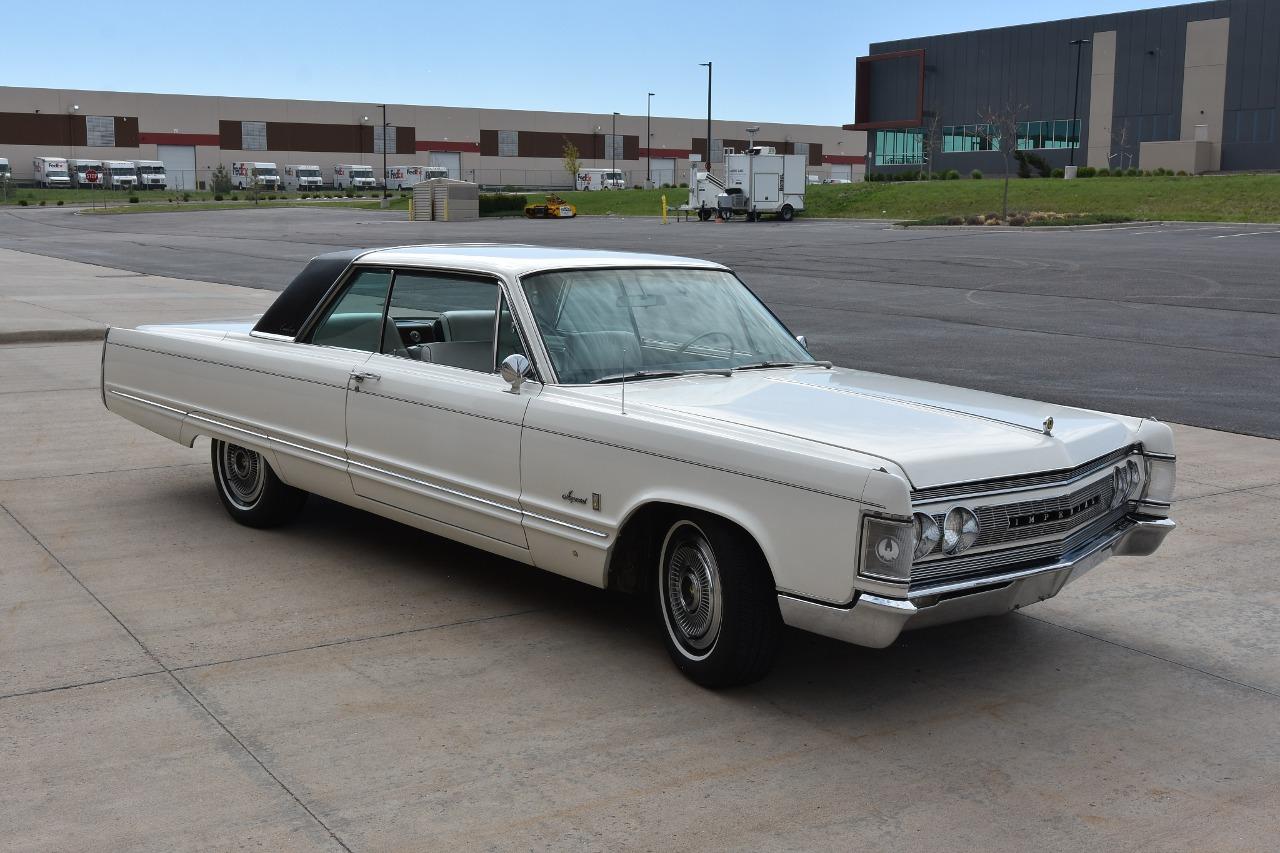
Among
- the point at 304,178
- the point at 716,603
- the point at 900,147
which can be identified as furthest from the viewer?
the point at 304,178

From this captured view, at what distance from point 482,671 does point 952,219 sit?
142ft

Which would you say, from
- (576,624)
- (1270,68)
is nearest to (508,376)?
(576,624)

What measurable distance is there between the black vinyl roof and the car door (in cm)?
51

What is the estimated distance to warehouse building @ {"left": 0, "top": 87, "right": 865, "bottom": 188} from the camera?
341ft

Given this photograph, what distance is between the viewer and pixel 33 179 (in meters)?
103

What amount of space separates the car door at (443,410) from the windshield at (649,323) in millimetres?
190

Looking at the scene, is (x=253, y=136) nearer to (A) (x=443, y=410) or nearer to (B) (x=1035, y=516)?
(A) (x=443, y=410)

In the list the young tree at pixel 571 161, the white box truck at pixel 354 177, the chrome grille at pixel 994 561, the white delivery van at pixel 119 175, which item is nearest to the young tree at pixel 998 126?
the young tree at pixel 571 161

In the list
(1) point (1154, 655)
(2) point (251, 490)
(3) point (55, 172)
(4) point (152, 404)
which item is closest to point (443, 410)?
(2) point (251, 490)

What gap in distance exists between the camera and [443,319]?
6461mm

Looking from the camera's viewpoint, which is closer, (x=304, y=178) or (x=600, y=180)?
(x=600, y=180)

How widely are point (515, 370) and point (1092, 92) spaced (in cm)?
7923

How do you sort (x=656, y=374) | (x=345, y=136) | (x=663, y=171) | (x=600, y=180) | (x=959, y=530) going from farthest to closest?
(x=663, y=171)
(x=345, y=136)
(x=600, y=180)
(x=656, y=374)
(x=959, y=530)

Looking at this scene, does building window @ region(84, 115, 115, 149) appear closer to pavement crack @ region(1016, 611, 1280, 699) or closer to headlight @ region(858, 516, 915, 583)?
pavement crack @ region(1016, 611, 1280, 699)
